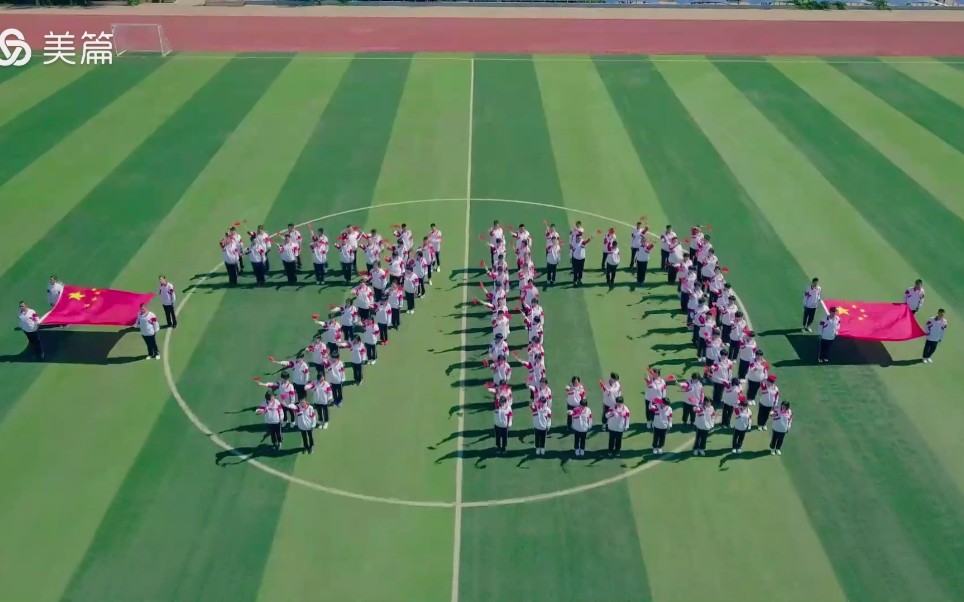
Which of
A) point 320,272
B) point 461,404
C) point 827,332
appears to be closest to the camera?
point 461,404

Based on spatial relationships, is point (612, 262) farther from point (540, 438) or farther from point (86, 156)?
point (86, 156)

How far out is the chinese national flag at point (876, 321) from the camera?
76.9 ft

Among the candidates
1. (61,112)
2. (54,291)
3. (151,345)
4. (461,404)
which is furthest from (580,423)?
(61,112)

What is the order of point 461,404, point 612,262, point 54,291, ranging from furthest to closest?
point 612,262, point 54,291, point 461,404

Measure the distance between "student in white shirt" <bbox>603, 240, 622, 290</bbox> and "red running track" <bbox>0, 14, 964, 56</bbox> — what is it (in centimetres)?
2371

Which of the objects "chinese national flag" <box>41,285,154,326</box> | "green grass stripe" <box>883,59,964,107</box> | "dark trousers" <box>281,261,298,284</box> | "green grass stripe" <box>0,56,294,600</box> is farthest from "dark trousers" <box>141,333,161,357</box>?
"green grass stripe" <box>883,59,964,107</box>

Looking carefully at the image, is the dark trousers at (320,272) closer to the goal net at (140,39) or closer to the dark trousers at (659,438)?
the dark trousers at (659,438)

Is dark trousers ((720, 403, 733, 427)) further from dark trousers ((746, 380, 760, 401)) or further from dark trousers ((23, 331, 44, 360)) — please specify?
dark trousers ((23, 331, 44, 360))

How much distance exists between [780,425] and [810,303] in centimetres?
594

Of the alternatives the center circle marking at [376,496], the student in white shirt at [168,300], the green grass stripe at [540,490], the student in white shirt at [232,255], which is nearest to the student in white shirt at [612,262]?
the green grass stripe at [540,490]

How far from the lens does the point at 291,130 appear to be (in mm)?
37438

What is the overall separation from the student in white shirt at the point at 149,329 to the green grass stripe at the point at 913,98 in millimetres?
32401

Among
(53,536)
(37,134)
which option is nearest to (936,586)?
(53,536)

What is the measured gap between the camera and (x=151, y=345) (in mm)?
23531
